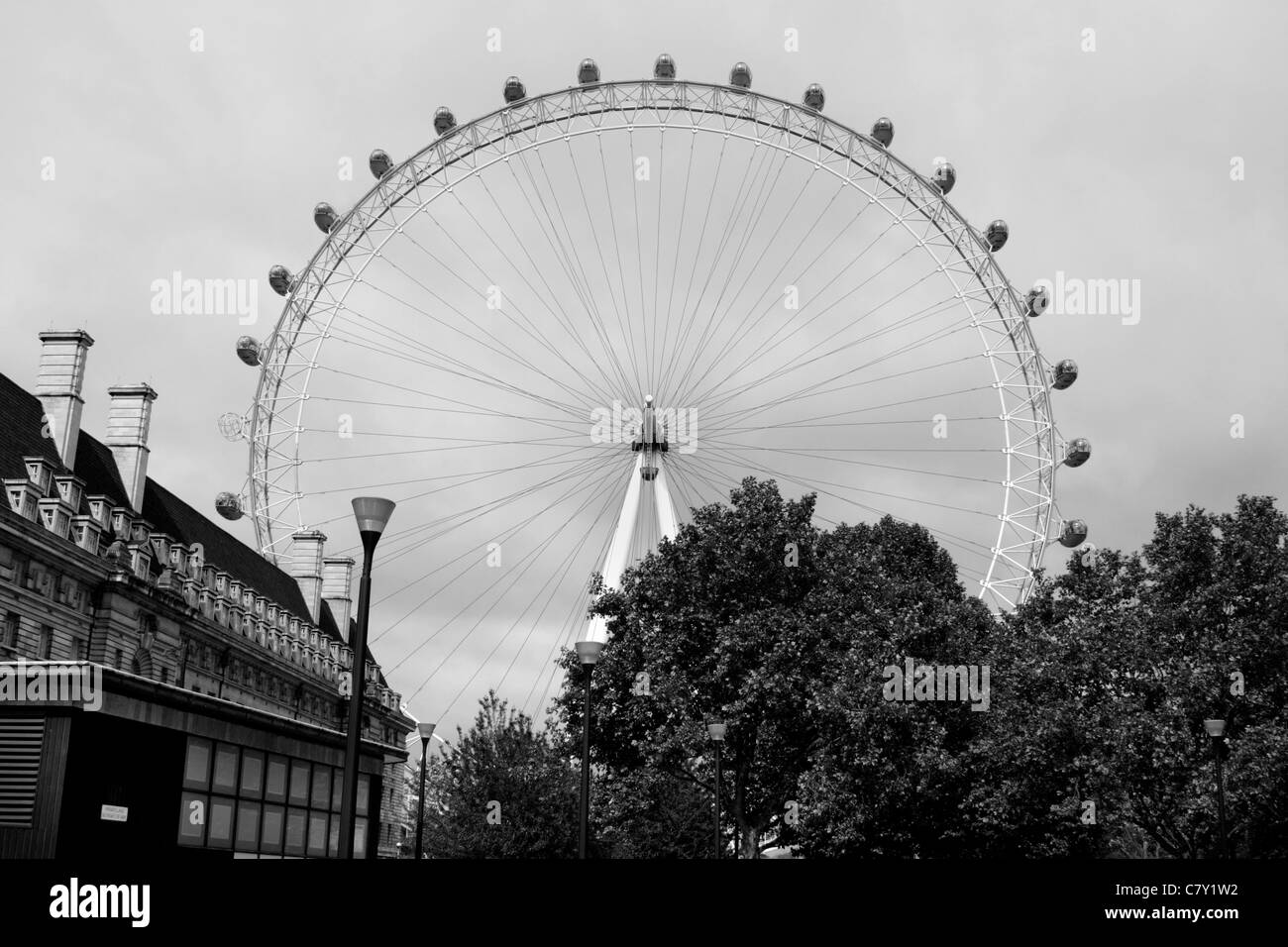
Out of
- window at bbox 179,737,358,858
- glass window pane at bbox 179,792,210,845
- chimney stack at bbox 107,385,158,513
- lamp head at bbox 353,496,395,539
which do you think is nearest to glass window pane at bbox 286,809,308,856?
window at bbox 179,737,358,858

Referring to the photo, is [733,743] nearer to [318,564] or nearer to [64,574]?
[64,574]

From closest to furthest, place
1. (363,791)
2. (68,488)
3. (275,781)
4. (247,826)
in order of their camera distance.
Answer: (247,826)
(275,781)
(363,791)
(68,488)

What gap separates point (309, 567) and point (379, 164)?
39.0 metres

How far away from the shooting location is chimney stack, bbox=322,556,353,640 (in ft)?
297

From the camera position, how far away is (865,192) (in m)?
55.3

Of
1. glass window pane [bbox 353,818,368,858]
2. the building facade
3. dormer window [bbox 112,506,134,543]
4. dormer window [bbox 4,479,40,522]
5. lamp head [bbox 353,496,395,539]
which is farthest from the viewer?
dormer window [bbox 112,506,134,543]

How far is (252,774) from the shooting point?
74.3 feet

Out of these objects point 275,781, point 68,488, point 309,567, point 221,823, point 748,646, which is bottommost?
point 221,823

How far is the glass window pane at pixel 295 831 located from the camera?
77.5 ft

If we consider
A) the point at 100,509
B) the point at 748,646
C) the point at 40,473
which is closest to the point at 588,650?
the point at 748,646

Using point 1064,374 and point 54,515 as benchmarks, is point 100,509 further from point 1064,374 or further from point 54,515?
point 1064,374

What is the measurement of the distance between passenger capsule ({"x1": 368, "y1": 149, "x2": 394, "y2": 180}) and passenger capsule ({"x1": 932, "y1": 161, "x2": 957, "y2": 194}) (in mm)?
23980

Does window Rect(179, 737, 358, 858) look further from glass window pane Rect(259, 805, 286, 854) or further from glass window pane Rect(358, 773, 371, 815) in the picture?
glass window pane Rect(358, 773, 371, 815)
